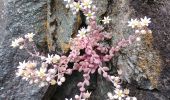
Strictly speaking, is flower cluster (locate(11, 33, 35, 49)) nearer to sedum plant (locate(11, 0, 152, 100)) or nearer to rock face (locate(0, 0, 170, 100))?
sedum plant (locate(11, 0, 152, 100))

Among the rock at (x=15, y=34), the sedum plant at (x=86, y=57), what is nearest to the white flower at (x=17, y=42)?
the sedum plant at (x=86, y=57)

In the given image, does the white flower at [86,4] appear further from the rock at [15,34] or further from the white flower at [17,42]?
the rock at [15,34]

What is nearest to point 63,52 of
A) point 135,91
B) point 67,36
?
point 67,36

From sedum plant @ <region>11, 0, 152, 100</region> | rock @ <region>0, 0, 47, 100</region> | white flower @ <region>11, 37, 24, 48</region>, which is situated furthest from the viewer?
rock @ <region>0, 0, 47, 100</region>

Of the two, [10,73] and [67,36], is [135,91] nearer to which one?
[67,36]

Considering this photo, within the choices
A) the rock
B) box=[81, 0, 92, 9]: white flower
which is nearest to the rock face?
the rock

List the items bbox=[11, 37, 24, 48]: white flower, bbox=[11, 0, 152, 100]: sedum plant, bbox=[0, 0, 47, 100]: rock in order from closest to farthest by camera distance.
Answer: bbox=[11, 0, 152, 100]: sedum plant
bbox=[11, 37, 24, 48]: white flower
bbox=[0, 0, 47, 100]: rock
